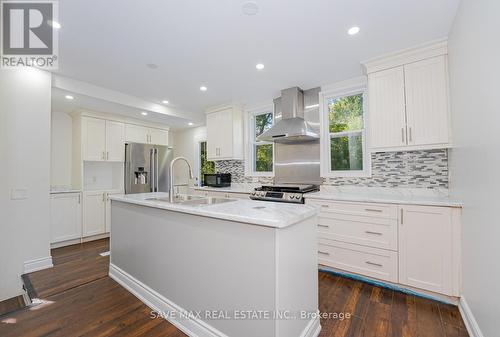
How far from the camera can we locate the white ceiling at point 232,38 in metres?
1.75

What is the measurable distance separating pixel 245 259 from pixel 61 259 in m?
3.24

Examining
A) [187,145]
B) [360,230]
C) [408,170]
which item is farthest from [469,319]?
[187,145]

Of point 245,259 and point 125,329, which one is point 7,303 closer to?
point 125,329

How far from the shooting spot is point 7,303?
2285 mm

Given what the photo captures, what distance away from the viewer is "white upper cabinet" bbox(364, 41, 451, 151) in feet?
7.11

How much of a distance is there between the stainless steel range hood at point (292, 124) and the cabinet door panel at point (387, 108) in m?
0.88

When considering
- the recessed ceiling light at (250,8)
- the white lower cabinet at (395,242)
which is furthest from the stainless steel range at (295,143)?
the recessed ceiling light at (250,8)

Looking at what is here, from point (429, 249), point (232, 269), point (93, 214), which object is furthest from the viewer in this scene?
point (93, 214)

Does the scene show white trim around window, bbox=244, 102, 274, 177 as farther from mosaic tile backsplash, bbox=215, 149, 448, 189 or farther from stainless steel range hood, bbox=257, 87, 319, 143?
mosaic tile backsplash, bbox=215, 149, 448, 189

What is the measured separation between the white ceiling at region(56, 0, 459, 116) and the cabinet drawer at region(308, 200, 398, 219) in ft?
5.61

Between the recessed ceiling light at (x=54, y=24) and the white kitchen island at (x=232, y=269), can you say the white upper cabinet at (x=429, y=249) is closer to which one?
the white kitchen island at (x=232, y=269)

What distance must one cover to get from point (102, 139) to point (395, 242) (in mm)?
4930

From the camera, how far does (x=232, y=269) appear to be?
141 centimetres

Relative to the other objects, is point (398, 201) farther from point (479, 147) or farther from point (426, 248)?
point (479, 147)
